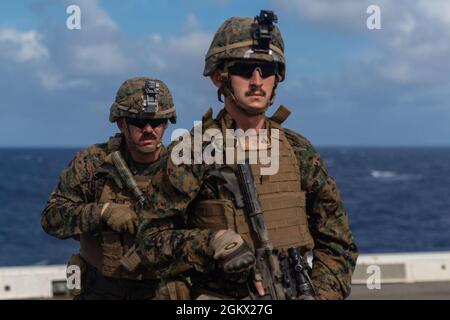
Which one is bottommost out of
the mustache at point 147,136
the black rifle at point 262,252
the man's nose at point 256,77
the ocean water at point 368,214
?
the ocean water at point 368,214

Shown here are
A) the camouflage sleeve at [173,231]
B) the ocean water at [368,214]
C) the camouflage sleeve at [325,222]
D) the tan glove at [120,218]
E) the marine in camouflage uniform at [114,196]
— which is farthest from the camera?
the ocean water at [368,214]

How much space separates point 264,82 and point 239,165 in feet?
1.40

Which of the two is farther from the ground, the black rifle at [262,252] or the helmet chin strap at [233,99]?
the helmet chin strap at [233,99]

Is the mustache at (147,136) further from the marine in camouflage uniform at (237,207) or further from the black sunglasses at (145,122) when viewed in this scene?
the marine in camouflage uniform at (237,207)

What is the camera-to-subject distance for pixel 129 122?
22.9 ft

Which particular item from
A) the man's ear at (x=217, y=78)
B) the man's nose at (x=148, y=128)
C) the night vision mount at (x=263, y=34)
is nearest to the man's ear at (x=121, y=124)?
the man's nose at (x=148, y=128)

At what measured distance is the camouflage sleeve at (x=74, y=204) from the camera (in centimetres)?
668

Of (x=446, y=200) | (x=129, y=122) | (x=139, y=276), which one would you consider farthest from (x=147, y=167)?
(x=446, y=200)

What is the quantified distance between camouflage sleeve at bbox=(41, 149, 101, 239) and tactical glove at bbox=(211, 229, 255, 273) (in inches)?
105

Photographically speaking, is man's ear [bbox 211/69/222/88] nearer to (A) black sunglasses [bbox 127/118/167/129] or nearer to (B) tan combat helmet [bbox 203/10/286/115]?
(B) tan combat helmet [bbox 203/10/286/115]

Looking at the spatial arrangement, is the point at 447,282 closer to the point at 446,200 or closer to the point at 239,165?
the point at 239,165

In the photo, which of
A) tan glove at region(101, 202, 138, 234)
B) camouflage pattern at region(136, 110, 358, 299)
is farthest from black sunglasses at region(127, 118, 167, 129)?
camouflage pattern at region(136, 110, 358, 299)

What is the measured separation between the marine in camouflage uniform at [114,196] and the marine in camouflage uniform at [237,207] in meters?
2.15

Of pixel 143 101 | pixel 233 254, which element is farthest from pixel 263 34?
pixel 143 101
